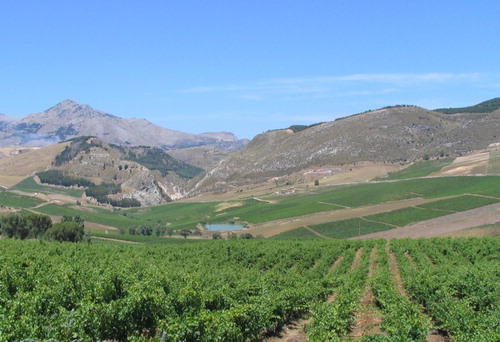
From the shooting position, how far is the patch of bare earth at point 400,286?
940 inches

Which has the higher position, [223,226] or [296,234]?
[296,234]

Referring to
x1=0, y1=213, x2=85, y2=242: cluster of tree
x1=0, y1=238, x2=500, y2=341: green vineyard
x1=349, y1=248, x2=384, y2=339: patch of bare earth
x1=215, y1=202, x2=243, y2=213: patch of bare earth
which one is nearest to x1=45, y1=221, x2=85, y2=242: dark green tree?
x1=0, y1=213, x2=85, y2=242: cluster of tree

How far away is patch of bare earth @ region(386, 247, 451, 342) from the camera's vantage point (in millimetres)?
23886

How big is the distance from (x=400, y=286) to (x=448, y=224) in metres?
52.9

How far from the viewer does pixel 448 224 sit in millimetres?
84438

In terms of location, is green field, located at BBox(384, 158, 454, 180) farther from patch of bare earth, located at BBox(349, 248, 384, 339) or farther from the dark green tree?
patch of bare earth, located at BBox(349, 248, 384, 339)

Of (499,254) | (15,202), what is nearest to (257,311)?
(499,254)

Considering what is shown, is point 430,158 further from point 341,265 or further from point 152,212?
point 341,265

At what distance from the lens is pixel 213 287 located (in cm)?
3095

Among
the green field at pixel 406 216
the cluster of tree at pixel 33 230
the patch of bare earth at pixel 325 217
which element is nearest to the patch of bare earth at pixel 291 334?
the cluster of tree at pixel 33 230

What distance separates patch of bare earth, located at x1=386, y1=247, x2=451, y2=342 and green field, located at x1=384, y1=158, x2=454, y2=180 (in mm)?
108287

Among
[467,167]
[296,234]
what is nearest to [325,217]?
[296,234]

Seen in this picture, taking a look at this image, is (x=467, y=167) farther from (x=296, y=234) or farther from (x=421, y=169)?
(x=296, y=234)

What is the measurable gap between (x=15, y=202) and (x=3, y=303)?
152713 millimetres
